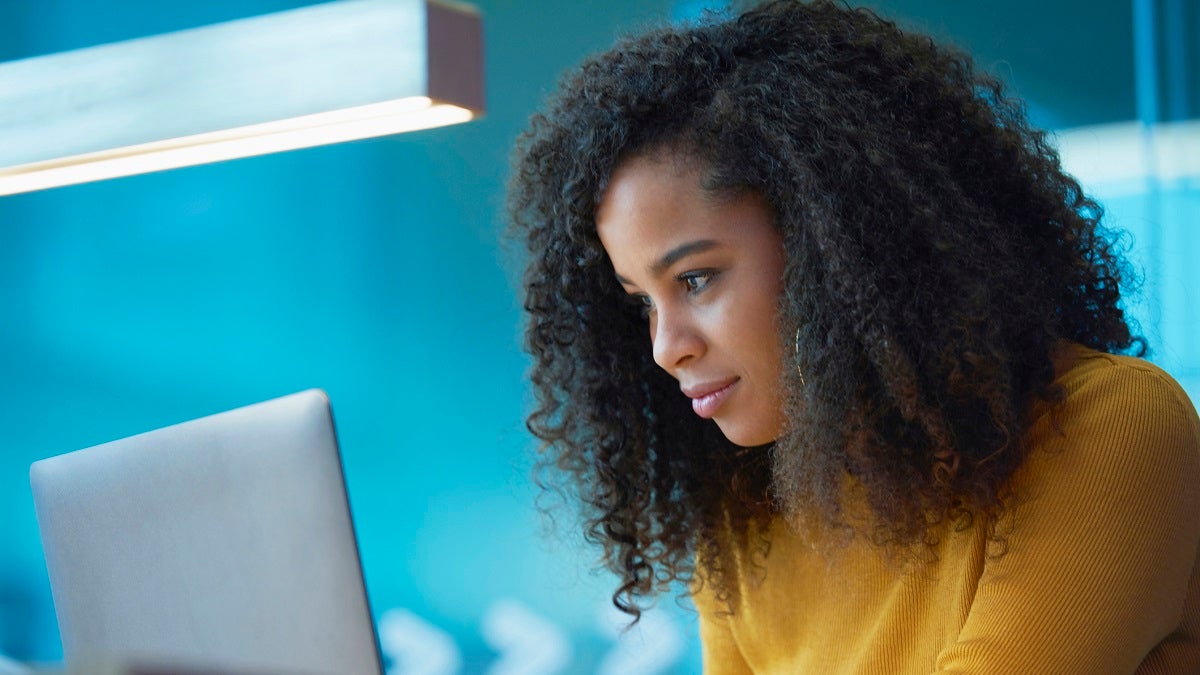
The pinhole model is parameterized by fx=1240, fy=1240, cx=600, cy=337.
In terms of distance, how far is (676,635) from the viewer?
280 centimetres

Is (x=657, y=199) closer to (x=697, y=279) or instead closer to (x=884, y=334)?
(x=697, y=279)

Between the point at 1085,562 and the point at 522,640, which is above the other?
the point at 1085,562

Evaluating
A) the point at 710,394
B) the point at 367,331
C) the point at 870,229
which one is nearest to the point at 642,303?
the point at 710,394

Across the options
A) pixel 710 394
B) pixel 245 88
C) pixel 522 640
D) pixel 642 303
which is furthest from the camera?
pixel 522 640

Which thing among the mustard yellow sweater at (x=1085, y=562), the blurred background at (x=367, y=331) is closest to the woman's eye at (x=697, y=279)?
the mustard yellow sweater at (x=1085, y=562)

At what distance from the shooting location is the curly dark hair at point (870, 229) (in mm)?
1079

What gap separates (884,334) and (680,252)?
0.70 feet

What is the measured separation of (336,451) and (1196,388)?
2.04 metres

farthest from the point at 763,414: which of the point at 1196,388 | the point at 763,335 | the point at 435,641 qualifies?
the point at 435,641

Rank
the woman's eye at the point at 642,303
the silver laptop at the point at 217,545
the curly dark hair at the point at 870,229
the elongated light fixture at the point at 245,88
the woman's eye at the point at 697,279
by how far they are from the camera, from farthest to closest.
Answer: the woman's eye at the point at 642,303 → the woman's eye at the point at 697,279 → the curly dark hair at the point at 870,229 → the silver laptop at the point at 217,545 → the elongated light fixture at the point at 245,88

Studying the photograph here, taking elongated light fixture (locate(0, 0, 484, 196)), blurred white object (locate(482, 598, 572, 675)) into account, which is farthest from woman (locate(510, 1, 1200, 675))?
blurred white object (locate(482, 598, 572, 675))

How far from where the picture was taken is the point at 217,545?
1.00m

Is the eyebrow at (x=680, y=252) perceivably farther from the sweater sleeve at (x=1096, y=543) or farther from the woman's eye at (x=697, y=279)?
the sweater sleeve at (x=1096, y=543)

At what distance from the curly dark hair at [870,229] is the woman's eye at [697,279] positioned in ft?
0.25
